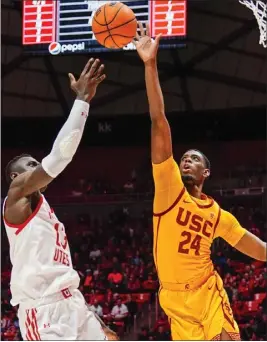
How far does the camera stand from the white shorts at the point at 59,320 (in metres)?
3.64

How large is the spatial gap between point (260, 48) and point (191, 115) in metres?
2.29

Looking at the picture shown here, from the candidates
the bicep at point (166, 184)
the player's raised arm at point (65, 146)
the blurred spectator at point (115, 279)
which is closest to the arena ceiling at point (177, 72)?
→ the blurred spectator at point (115, 279)

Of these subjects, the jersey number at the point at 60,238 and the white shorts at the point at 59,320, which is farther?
the jersey number at the point at 60,238

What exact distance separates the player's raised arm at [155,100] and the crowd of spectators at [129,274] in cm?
718

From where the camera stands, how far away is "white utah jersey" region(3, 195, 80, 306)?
3.68 meters

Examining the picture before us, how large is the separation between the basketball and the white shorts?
1.79 meters

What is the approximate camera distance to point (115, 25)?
4477 mm

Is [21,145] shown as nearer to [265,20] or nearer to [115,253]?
[115,253]

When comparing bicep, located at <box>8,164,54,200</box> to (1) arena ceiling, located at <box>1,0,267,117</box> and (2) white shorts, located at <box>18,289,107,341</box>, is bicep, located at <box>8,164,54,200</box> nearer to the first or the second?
(2) white shorts, located at <box>18,289,107,341</box>

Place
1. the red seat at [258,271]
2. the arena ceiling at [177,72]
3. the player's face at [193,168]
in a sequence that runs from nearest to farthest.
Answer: the player's face at [193,168], the red seat at [258,271], the arena ceiling at [177,72]

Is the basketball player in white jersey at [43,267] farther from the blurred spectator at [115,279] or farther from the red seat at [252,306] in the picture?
the blurred spectator at [115,279]

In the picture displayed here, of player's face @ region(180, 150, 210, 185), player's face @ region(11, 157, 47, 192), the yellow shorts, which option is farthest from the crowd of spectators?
player's face @ region(11, 157, 47, 192)

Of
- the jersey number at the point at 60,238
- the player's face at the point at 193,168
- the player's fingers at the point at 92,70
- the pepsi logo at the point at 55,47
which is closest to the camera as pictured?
the player's fingers at the point at 92,70

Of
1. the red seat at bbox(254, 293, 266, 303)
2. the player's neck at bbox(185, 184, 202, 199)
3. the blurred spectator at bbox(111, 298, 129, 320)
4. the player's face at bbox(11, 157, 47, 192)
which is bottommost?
the blurred spectator at bbox(111, 298, 129, 320)
